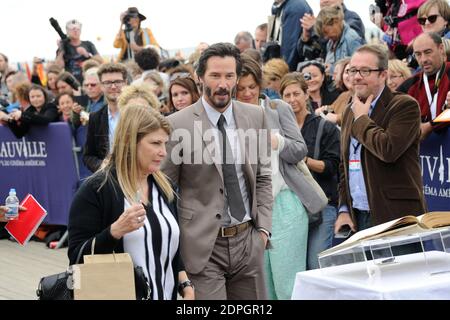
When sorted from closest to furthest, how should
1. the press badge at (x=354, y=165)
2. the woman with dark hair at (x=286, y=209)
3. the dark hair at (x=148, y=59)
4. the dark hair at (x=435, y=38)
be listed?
the press badge at (x=354, y=165) → the woman with dark hair at (x=286, y=209) → the dark hair at (x=435, y=38) → the dark hair at (x=148, y=59)

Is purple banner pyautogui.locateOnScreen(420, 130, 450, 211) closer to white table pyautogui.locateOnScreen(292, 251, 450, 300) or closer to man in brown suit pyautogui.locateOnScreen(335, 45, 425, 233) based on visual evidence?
man in brown suit pyautogui.locateOnScreen(335, 45, 425, 233)

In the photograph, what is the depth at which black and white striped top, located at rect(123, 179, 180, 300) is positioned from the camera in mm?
4480

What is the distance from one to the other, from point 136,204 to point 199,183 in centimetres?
108

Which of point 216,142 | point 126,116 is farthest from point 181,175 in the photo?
point 126,116

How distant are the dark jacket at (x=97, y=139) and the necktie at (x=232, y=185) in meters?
3.11

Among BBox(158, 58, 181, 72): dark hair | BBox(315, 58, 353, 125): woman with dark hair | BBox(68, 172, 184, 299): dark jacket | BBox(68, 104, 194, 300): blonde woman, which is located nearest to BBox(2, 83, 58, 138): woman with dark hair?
BBox(158, 58, 181, 72): dark hair

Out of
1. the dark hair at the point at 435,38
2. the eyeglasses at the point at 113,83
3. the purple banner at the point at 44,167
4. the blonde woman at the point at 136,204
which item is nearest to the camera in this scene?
the blonde woman at the point at 136,204

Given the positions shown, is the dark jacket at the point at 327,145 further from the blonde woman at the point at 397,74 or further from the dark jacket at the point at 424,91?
the blonde woman at the point at 397,74

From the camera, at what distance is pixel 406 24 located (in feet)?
32.9

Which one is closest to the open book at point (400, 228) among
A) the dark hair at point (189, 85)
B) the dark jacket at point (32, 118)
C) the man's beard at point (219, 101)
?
the man's beard at point (219, 101)

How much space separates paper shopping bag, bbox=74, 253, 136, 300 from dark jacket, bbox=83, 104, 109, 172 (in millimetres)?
4547

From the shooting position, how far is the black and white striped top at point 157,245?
4480 millimetres

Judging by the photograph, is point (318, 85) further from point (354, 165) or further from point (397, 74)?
point (354, 165)
